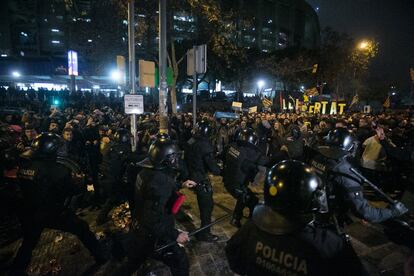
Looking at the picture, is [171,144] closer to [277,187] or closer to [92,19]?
[277,187]

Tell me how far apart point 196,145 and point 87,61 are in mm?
44734

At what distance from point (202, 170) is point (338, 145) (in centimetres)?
227

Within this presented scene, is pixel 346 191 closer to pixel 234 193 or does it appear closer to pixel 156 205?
pixel 234 193

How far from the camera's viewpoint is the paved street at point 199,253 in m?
4.43

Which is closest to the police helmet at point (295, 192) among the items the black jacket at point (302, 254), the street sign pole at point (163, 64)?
the black jacket at point (302, 254)

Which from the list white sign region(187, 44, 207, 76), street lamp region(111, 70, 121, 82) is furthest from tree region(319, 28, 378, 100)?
white sign region(187, 44, 207, 76)

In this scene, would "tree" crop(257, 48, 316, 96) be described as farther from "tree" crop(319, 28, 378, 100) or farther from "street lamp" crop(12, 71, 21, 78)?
"street lamp" crop(12, 71, 21, 78)

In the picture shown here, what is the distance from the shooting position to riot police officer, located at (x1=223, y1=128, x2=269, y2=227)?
17.0 ft

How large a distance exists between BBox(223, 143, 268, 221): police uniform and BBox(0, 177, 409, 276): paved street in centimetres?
92

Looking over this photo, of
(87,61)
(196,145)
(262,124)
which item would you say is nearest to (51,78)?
(87,61)

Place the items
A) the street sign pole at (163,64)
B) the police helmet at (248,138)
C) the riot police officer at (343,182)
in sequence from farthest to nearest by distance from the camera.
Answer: the street sign pole at (163,64) → the police helmet at (248,138) → the riot police officer at (343,182)

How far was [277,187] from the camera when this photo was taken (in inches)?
79.8

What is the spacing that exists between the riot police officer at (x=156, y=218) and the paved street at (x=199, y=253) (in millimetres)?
1177

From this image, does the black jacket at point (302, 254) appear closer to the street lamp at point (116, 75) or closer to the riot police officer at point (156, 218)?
the riot police officer at point (156, 218)
